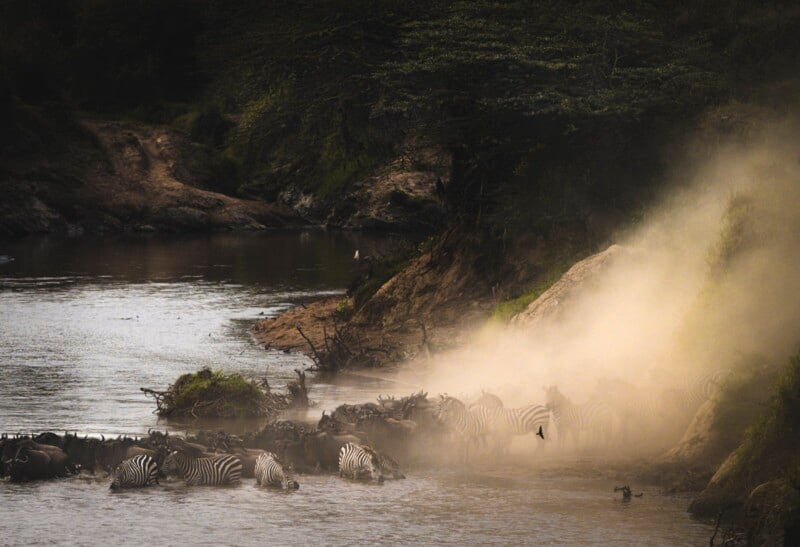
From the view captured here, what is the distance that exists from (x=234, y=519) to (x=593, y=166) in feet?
75.1

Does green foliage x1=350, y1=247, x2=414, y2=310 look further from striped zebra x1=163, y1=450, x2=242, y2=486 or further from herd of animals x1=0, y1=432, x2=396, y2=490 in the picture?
striped zebra x1=163, y1=450, x2=242, y2=486

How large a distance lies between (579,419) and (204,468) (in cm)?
677

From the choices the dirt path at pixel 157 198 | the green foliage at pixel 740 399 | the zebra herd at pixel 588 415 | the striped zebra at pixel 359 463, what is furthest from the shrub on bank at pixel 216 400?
the dirt path at pixel 157 198

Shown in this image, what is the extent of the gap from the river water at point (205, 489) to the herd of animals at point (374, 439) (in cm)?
35

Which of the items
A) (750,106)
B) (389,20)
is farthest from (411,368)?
(389,20)

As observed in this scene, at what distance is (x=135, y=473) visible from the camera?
22406mm

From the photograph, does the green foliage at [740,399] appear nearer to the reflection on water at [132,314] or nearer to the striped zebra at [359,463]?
the striped zebra at [359,463]

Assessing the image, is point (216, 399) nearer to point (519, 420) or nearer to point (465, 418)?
point (465, 418)

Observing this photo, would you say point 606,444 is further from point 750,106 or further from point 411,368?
point 750,106

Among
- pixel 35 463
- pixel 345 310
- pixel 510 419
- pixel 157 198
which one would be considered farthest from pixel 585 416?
pixel 157 198

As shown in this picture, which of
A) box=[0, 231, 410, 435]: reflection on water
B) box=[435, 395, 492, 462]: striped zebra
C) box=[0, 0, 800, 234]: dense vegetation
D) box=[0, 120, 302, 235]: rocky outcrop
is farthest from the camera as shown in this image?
box=[0, 120, 302, 235]: rocky outcrop

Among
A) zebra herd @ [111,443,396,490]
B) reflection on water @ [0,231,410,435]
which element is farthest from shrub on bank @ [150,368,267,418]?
zebra herd @ [111,443,396,490]

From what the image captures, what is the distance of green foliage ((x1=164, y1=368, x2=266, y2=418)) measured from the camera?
1140 inches

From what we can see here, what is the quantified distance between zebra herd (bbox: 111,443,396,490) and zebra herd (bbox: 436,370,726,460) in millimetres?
2233
